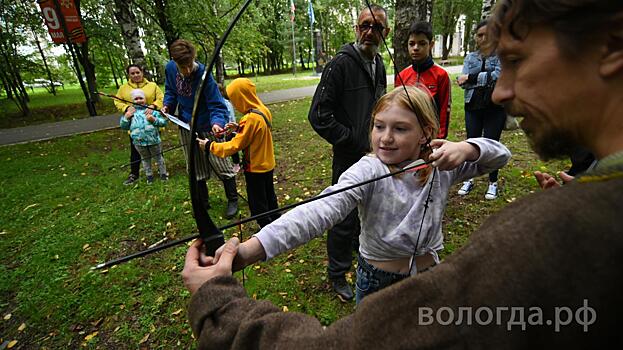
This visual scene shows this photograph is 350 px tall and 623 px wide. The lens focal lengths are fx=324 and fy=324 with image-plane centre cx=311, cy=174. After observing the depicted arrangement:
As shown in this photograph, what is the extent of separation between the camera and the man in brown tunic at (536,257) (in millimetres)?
481

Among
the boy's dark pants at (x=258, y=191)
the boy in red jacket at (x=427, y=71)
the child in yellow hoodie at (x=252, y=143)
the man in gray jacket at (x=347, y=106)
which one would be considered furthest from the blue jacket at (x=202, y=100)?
the boy in red jacket at (x=427, y=71)

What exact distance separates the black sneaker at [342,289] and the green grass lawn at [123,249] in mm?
74

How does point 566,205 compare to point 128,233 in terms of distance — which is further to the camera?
point 128,233

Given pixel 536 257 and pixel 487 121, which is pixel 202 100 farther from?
pixel 536 257

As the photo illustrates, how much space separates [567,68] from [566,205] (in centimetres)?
30

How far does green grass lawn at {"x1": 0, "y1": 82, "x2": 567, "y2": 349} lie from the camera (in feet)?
9.76

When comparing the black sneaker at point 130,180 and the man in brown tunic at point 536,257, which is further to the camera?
the black sneaker at point 130,180

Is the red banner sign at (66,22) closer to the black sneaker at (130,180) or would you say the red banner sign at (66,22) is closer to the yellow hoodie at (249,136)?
the black sneaker at (130,180)

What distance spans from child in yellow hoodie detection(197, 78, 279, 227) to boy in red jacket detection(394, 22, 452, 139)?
5.35 ft

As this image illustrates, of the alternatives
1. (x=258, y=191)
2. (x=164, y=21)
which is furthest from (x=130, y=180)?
(x=164, y=21)

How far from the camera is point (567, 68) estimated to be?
627mm

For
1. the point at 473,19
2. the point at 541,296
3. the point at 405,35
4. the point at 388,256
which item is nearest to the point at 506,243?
the point at 541,296

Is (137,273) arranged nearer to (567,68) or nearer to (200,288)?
(200,288)

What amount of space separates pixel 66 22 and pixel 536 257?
12516 mm
